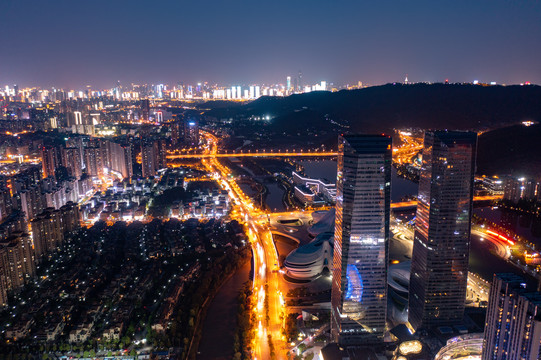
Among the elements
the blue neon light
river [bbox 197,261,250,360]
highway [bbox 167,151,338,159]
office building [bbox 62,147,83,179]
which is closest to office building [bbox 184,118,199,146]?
highway [bbox 167,151,338,159]

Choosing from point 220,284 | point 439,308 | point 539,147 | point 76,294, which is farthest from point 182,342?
point 539,147

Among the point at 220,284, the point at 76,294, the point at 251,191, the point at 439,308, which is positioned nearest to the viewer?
the point at 439,308

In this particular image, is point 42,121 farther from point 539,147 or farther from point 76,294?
point 539,147

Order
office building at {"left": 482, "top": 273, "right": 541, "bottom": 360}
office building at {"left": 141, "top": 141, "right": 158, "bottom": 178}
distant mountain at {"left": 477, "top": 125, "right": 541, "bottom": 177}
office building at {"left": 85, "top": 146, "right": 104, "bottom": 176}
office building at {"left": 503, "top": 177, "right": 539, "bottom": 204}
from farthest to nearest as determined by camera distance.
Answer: office building at {"left": 85, "top": 146, "right": 104, "bottom": 176}, office building at {"left": 141, "top": 141, "right": 158, "bottom": 178}, distant mountain at {"left": 477, "top": 125, "right": 541, "bottom": 177}, office building at {"left": 503, "top": 177, "right": 539, "bottom": 204}, office building at {"left": 482, "top": 273, "right": 541, "bottom": 360}

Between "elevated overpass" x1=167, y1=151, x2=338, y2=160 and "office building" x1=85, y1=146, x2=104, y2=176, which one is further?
"elevated overpass" x1=167, y1=151, x2=338, y2=160

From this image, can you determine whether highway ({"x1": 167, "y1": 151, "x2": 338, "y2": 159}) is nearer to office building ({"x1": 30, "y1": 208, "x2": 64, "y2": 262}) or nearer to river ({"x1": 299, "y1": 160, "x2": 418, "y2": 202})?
river ({"x1": 299, "y1": 160, "x2": 418, "y2": 202})

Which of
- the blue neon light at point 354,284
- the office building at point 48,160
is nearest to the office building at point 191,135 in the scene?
the office building at point 48,160

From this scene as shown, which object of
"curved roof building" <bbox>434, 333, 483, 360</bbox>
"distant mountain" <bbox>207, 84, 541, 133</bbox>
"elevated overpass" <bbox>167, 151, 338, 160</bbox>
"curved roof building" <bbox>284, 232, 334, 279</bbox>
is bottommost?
"curved roof building" <bbox>434, 333, 483, 360</bbox>
